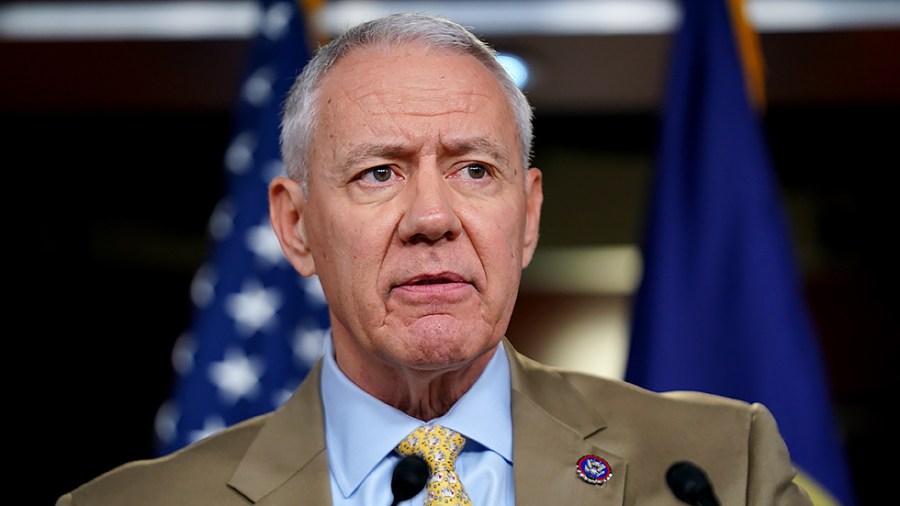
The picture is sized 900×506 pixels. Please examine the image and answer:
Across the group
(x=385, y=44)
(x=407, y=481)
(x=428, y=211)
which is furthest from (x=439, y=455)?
(x=385, y=44)

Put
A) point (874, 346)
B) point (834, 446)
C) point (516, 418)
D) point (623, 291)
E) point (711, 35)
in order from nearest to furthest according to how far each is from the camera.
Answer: point (516, 418), point (834, 446), point (711, 35), point (874, 346), point (623, 291)

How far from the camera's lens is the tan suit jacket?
169cm

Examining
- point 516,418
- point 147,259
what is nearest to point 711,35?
point 516,418

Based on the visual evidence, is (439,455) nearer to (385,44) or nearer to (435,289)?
(435,289)

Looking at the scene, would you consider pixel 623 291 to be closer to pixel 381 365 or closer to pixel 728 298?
pixel 728 298

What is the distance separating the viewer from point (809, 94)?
4.69 metres

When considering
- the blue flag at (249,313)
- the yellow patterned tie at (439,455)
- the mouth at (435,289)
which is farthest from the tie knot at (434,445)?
the blue flag at (249,313)

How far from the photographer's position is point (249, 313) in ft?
10.5

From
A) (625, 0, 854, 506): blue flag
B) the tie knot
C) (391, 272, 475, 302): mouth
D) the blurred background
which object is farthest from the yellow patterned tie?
the blurred background

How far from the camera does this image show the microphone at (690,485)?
4.92 ft

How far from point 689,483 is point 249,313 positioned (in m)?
1.88

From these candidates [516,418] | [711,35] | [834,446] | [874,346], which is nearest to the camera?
[516,418]

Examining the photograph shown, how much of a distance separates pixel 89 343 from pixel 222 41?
1.69 metres

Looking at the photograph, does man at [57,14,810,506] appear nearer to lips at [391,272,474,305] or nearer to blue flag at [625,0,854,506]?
lips at [391,272,474,305]
